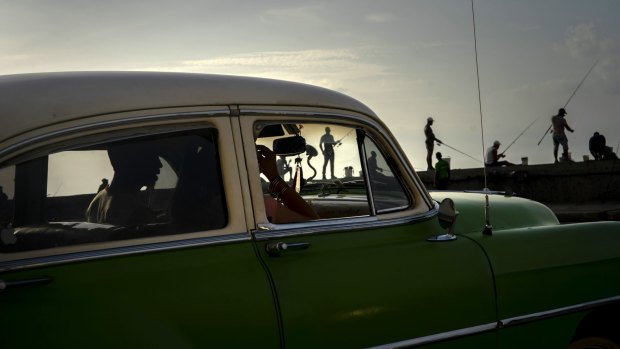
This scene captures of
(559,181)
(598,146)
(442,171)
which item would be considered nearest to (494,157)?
(559,181)

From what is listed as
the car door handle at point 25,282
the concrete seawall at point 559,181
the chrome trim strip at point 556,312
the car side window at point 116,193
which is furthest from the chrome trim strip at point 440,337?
the concrete seawall at point 559,181

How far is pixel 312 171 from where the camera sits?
408 centimetres

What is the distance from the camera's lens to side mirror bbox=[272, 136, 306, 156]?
3.75 metres

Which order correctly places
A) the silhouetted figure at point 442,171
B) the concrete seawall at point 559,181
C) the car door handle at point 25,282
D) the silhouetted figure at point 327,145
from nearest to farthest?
the car door handle at point 25,282 < the silhouetted figure at point 327,145 < the silhouetted figure at point 442,171 < the concrete seawall at point 559,181

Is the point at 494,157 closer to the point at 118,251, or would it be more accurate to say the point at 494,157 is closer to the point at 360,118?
the point at 360,118

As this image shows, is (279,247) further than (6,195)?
Yes

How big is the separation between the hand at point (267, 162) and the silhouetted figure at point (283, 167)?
4cm

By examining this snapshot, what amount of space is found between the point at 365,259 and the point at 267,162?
64 centimetres

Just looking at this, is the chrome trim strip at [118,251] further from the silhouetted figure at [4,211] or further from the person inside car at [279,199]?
the person inside car at [279,199]

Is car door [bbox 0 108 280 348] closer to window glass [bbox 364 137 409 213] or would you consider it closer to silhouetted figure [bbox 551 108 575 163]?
window glass [bbox 364 137 409 213]

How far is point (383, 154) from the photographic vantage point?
3.92 metres

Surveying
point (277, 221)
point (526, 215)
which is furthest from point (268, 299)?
point (526, 215)

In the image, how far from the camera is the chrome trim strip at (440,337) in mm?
3430

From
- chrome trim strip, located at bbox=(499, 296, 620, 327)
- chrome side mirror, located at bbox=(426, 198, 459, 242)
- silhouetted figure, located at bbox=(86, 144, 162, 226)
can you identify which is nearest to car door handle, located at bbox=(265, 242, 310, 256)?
silhouetted figure, located at bbox=(86, 144, 162, 226)
